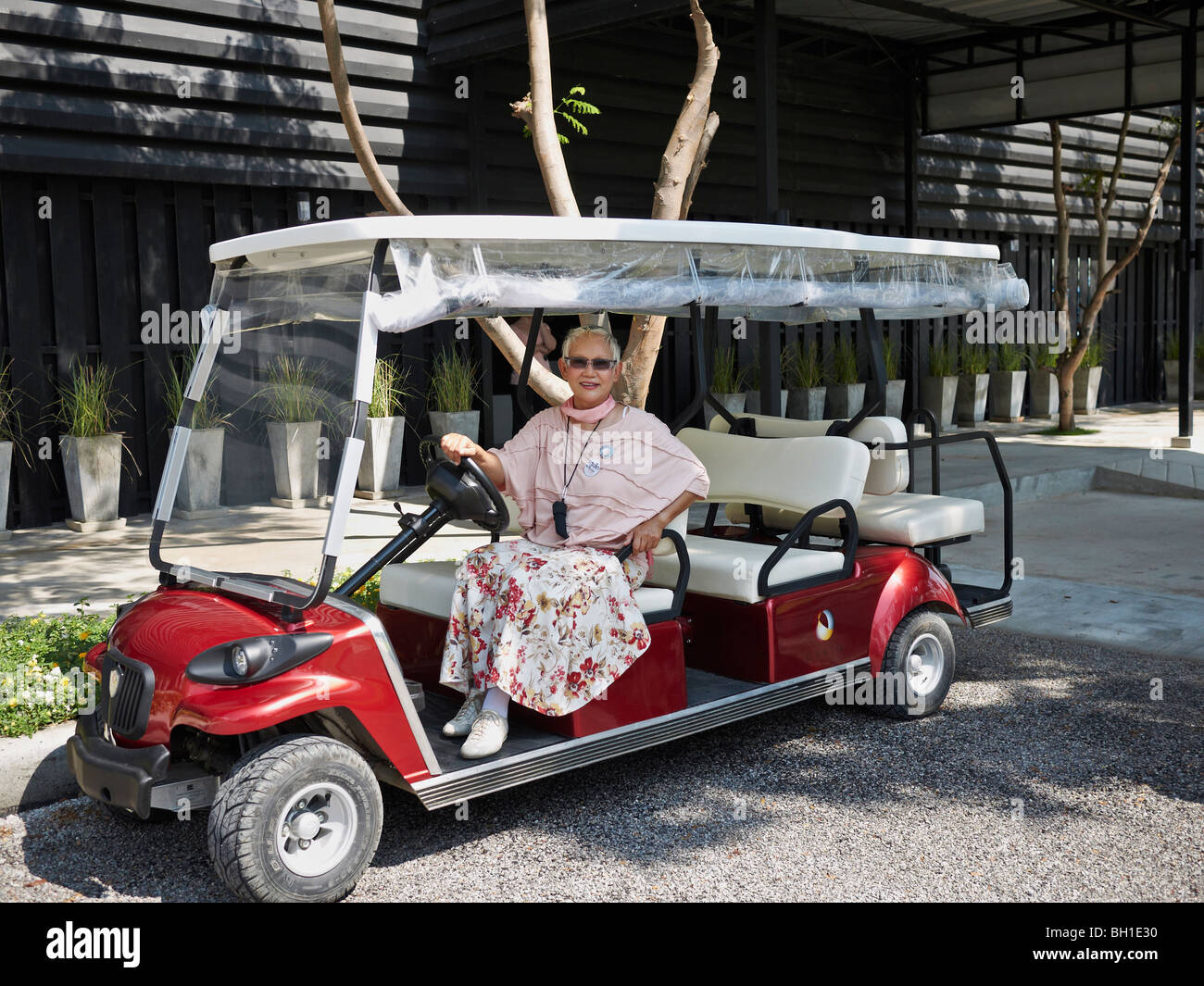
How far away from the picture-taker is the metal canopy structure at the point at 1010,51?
10.8 m

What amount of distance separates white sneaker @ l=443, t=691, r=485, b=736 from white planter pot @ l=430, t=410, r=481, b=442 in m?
5.93

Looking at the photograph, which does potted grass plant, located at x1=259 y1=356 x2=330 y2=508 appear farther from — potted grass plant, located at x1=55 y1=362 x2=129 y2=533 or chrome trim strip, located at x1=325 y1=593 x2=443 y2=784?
potted grass plant, located at x1=55 y1=362 x2=129 y2=533

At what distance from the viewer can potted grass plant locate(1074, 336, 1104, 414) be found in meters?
16.1

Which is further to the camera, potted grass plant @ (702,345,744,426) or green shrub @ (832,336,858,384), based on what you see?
green shrub @ (832,336,858,384)

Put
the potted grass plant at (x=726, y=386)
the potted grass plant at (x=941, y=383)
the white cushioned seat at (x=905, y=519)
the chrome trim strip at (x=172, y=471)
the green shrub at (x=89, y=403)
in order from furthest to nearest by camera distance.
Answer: the potted grass plant at (x=941, y=383)
the potted grass plant at (x=726, y=386)
the green shrub at (x=89, y=403)
the white cushioned seat at (x=905, y=519)
the chrome trim strip at (x=172, y=471)

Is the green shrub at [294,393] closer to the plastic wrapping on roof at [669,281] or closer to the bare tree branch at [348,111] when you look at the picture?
the plastic wrapping on roof at [669,281]

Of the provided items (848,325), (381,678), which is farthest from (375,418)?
(848,325)

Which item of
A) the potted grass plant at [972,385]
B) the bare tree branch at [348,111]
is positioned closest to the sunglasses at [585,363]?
the bare tree branch at [348,111]

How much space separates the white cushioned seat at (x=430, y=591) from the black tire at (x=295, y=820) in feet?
2.63

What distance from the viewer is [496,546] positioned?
404cm

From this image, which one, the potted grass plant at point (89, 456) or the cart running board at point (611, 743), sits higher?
the potted grass plant at point (89, 456)

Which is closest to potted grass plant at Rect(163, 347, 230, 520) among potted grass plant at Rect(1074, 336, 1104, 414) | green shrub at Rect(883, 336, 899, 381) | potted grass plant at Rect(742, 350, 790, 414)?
potted grass plant at Rect(742, 350, 790, 414)
